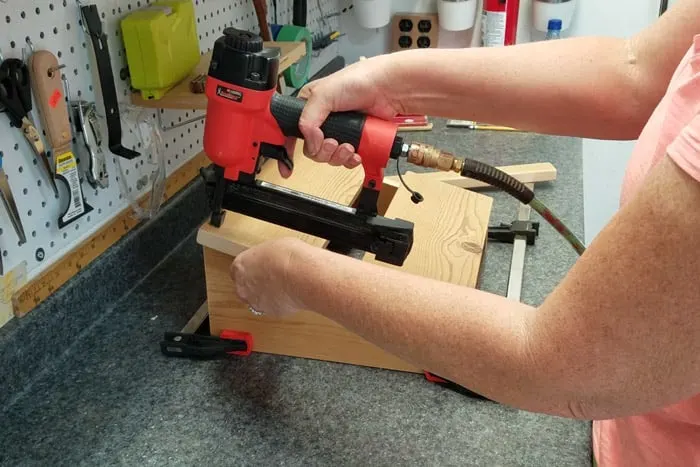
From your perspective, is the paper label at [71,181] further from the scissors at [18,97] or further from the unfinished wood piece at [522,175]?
the unfinished wood piece at [522,175]

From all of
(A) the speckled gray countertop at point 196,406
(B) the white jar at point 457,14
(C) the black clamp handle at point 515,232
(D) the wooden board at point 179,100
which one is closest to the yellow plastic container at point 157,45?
(D) the wooden board at point 179,100

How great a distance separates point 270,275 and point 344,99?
0.84ft

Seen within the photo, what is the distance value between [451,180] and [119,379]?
27.0 inches

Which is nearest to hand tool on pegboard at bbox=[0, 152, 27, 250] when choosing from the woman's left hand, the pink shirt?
the woman's left hand

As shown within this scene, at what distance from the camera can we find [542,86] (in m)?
0.77

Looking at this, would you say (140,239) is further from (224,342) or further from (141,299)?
(224,342)

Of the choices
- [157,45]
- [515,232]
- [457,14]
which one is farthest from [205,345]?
[457,14]

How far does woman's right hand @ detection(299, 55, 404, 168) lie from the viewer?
0.78 m

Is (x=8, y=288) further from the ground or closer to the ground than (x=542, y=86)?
closer to the ground

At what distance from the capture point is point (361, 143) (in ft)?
2.58

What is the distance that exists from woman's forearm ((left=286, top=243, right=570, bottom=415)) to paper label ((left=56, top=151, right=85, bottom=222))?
41 cm

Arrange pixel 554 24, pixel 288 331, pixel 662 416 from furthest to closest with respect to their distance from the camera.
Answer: pixel 554 24 < pixel 288 331 < pixel 662 416

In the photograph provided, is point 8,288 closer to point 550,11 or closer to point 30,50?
point 30,50

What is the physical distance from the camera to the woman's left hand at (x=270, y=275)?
627 mm
